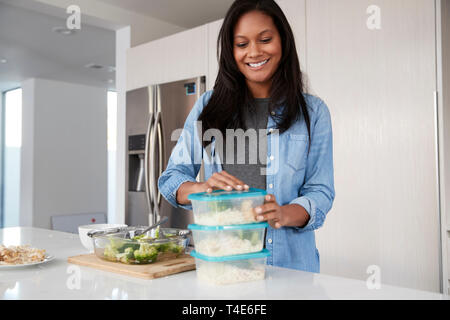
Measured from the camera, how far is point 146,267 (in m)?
1.08

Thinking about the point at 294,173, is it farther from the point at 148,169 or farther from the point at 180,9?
the point at 180,9

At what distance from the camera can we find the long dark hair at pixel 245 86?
4.26ft

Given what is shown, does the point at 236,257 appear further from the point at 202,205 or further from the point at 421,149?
the point at 421,149

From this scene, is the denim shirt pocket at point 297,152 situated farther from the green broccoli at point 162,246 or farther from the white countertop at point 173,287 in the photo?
the green broccoli at point 162,246

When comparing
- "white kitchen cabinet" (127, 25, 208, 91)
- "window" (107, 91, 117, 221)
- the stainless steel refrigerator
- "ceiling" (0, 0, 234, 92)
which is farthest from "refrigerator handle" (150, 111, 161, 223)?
"window" (107, 91, 117, 221)

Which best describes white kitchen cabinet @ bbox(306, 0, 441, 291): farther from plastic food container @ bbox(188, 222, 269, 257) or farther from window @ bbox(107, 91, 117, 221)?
window @ bbox(107, 91, 117, 221)

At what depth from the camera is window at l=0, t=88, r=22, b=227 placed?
7469mm

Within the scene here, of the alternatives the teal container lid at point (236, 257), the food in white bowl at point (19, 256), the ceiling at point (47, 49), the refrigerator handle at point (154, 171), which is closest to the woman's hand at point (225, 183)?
the teal container lid at point (236, 257)

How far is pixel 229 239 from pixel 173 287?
164 millimetres

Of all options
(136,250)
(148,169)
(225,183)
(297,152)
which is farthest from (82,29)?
(225,183)

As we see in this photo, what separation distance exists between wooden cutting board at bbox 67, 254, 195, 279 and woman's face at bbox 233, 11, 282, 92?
1.98 ft

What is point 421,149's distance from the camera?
6.66ft

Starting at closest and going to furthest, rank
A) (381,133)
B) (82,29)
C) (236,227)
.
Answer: (236,227)
(381,133)
(82,29)

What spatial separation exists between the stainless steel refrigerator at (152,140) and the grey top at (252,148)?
67.4 inches
